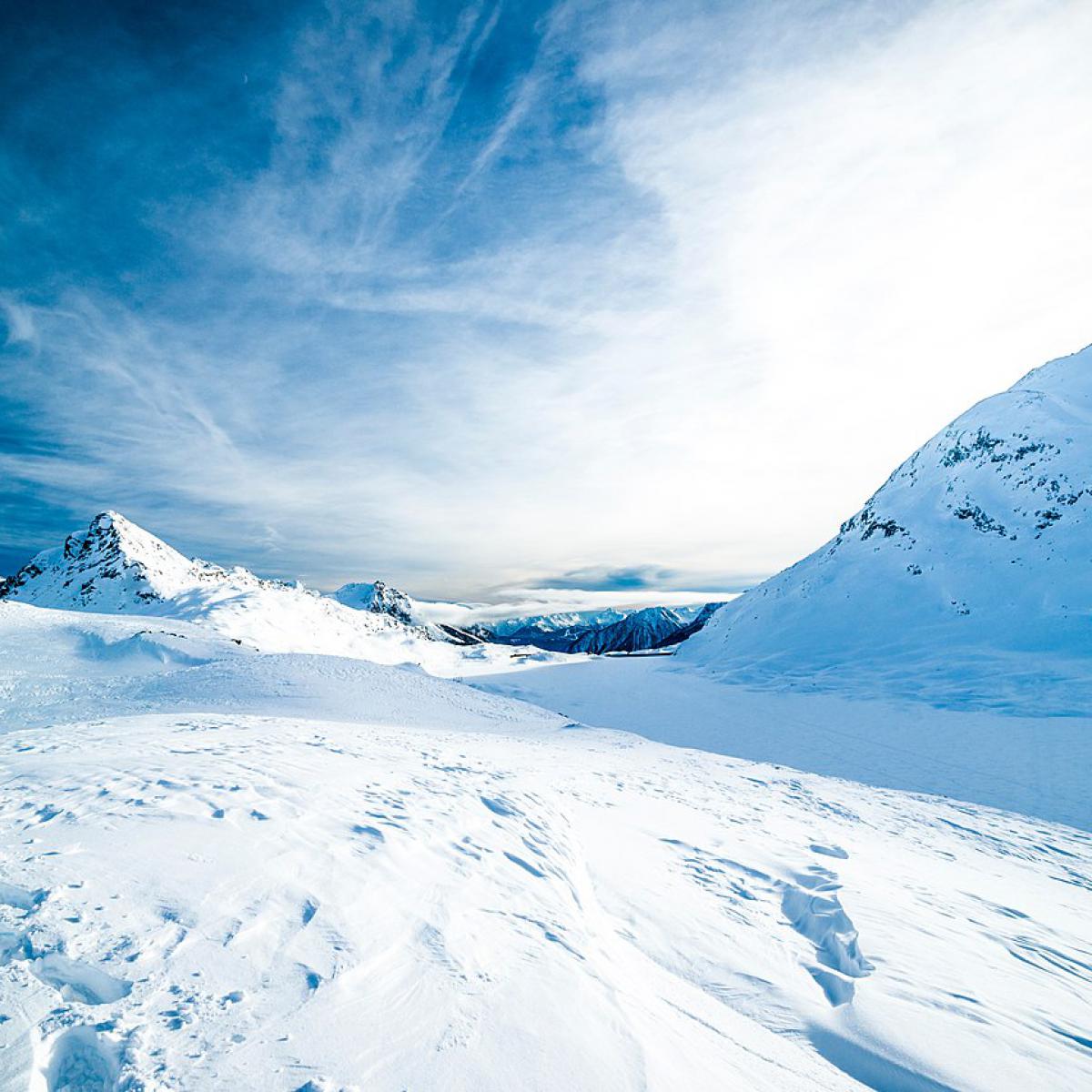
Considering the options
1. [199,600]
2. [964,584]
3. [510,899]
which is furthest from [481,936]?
[199,600]

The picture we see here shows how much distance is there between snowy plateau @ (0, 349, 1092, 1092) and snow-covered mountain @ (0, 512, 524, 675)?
24.9m

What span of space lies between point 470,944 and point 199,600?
55147 millimetres

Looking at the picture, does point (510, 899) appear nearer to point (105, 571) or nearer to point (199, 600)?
point (199, 600)

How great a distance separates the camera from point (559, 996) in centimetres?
305

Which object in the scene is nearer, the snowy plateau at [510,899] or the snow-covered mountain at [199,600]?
the snowy plateau at [510,899]

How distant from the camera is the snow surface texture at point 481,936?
8.16 ft

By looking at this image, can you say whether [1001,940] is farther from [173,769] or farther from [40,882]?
[173,769]

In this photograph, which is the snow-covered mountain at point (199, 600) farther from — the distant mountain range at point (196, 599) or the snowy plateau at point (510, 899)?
the snowy plateau at point (510, 899)

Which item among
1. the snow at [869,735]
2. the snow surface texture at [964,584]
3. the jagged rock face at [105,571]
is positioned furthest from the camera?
the jagged rock face at [105,571]

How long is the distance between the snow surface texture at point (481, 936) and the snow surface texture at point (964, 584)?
726 inches

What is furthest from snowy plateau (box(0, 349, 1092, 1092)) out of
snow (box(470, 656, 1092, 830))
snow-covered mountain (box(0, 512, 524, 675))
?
snow-covered mountain (box(0, 512, 524, 675))

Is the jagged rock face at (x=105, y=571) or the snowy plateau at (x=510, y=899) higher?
the jagged rock face at (x=105, y=571)

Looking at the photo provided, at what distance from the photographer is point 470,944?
3.53m

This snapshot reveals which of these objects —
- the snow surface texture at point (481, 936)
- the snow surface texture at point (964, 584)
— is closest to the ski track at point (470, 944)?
the snow surface texture at point (481, 936)
